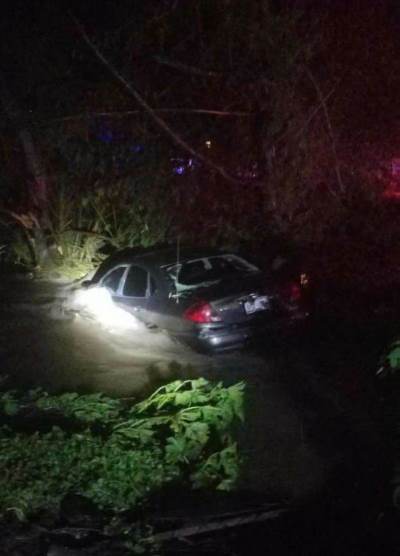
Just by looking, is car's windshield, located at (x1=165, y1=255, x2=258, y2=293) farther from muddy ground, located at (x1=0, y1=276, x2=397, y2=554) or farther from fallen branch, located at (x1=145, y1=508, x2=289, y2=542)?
fallen branch, located at (x1=145, y1=508, x2=289, y2=542)

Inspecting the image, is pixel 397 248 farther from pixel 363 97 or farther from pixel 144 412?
pixel 144 412

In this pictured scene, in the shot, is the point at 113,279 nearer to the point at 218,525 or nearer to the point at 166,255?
the point at 166,255

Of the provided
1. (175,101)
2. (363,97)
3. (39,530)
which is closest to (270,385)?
(39,530)

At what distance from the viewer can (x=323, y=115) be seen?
56.0 feet

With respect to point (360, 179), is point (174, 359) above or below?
below

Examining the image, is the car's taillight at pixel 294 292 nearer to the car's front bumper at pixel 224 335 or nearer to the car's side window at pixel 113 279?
the car's front bumper at pixel 224 335

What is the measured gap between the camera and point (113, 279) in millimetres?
11180

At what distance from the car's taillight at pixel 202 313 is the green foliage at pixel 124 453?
6.27 feet

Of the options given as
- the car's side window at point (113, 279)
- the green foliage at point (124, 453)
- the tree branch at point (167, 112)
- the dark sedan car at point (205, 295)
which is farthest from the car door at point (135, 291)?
the tree branch at point (167, 112)

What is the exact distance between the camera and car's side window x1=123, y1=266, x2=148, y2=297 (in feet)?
34.4

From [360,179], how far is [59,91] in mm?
6750

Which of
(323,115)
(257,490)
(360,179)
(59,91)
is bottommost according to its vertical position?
(257,490)

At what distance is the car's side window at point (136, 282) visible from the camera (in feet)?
34.4

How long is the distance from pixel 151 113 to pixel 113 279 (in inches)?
240
